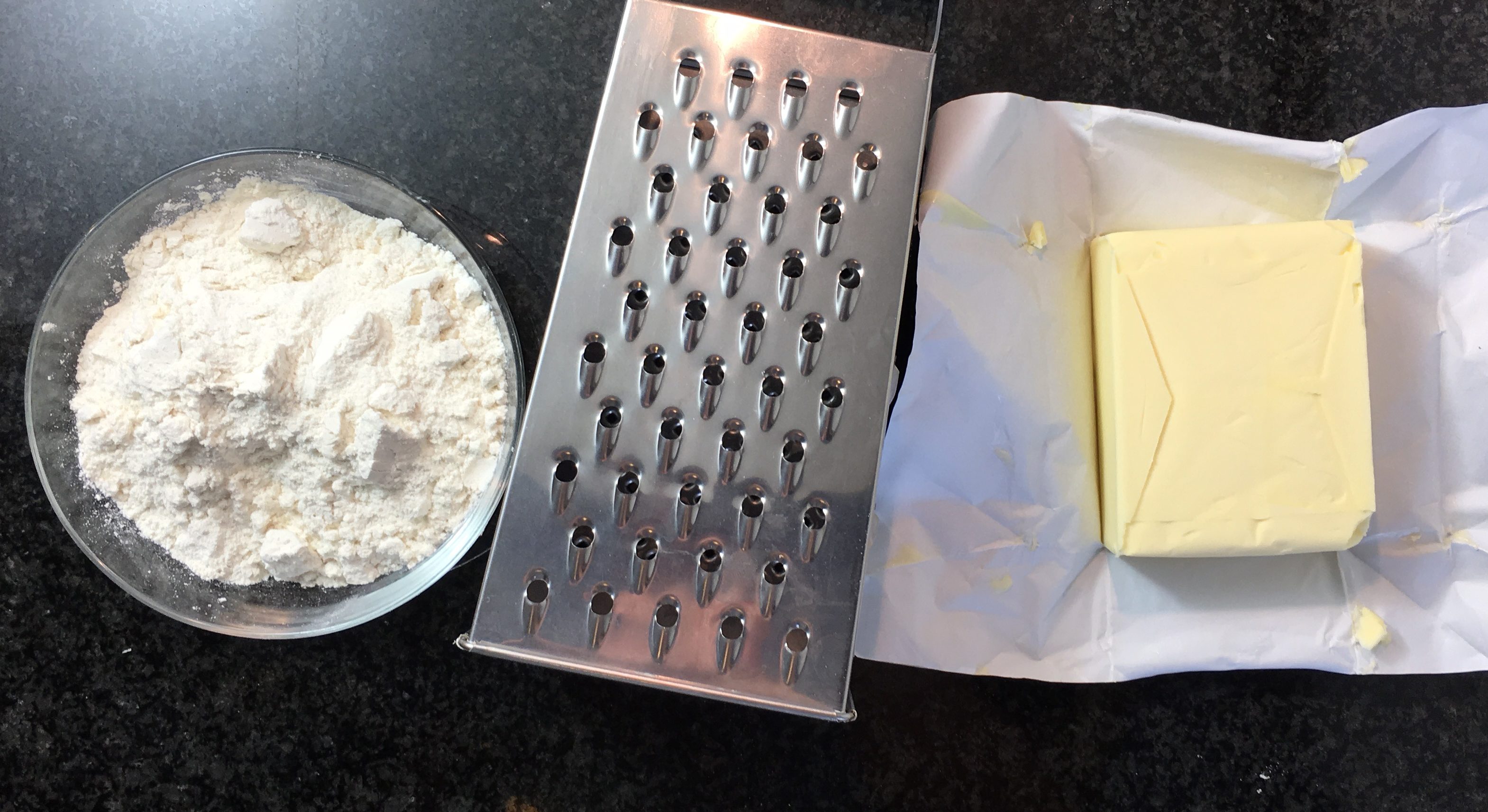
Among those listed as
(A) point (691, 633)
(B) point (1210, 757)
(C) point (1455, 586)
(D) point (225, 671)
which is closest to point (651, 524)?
(A) point (691, 633)

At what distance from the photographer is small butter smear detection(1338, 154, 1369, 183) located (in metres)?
0.67

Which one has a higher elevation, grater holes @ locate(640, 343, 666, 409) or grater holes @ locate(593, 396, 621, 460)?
grater holes @ locate(640, 343, 666, 409)

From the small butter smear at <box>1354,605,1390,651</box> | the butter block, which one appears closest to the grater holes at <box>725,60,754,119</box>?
the butter block

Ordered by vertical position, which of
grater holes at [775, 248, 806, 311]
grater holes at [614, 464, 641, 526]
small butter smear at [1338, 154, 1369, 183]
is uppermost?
small butter smear at [1338, 154, 1369, 183]

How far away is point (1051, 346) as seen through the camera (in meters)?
0.66

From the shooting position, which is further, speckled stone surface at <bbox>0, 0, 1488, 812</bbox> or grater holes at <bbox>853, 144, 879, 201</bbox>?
speckled stone surface at <bbox>0, 0, 1488, 812</bbox>

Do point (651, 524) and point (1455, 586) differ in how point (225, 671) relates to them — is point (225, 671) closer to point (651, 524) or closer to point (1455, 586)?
point (651, 524)

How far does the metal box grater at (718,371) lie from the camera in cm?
55

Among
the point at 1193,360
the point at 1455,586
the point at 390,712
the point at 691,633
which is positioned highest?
the point at 1193,360

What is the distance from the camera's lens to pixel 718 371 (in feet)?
1.84

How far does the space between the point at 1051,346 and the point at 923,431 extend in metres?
0.13

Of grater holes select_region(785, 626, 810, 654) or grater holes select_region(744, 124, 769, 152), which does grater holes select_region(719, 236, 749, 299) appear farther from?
grater holes select_region(785, 626, 810, 654)

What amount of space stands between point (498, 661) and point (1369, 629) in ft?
2.49

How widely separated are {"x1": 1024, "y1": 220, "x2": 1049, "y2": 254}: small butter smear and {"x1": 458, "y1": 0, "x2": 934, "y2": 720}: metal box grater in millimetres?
140
